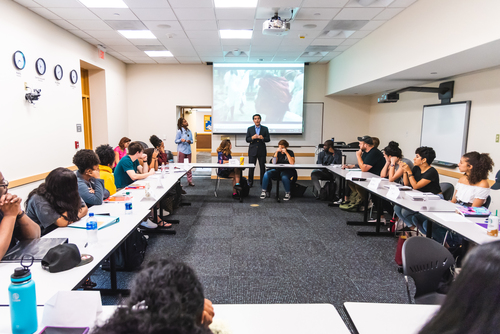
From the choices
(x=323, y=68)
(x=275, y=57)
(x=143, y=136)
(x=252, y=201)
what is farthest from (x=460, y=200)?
(x=143, y=136)

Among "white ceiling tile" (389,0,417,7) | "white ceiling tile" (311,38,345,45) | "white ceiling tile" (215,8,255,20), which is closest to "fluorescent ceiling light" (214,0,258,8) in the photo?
"white ceiling tile" (215,8,255,20)

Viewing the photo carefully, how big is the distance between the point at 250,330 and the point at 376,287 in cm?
198

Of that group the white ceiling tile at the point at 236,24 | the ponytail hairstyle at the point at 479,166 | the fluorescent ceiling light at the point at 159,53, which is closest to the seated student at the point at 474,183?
the ponytail hairstyle at the point at 479,166

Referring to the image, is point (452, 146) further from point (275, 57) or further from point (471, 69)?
point (275, 57)

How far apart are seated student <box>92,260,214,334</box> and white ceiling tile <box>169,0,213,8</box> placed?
4.08m

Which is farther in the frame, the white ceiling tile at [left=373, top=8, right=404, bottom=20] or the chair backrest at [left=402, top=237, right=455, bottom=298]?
the white ceiling tile at [left=373, top=8, right=404, bottom=20]

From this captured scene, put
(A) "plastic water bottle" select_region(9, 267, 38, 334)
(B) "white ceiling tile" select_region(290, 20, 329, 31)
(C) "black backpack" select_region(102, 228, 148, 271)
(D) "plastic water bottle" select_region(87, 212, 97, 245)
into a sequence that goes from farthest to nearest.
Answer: (B) "white ceiling tile" select_region(290, 20, 329, 31) → (C) "black backpack" select_region(102, 228, 148, 271) → (D) "plastic water bottle" select_region(87, 212, 97, 245) → (A) "plastic water bottle" select_region(9, 267, 38, 334)

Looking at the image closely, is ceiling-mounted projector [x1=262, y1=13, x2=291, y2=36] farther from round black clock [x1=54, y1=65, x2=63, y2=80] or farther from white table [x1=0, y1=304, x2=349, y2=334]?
white table [x1=0, y1=304, x2=349, y2=334]

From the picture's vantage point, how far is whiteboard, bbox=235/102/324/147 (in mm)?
8211

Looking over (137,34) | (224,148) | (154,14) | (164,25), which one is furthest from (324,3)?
(137,34)

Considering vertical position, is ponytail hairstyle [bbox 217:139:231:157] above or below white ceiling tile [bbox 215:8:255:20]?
below

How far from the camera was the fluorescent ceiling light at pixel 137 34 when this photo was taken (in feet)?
17.4

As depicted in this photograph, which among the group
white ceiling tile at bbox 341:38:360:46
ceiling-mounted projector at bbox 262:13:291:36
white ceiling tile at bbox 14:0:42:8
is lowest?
ceiling-mounted projector at bbox 262:13:291:36

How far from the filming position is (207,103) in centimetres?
823
